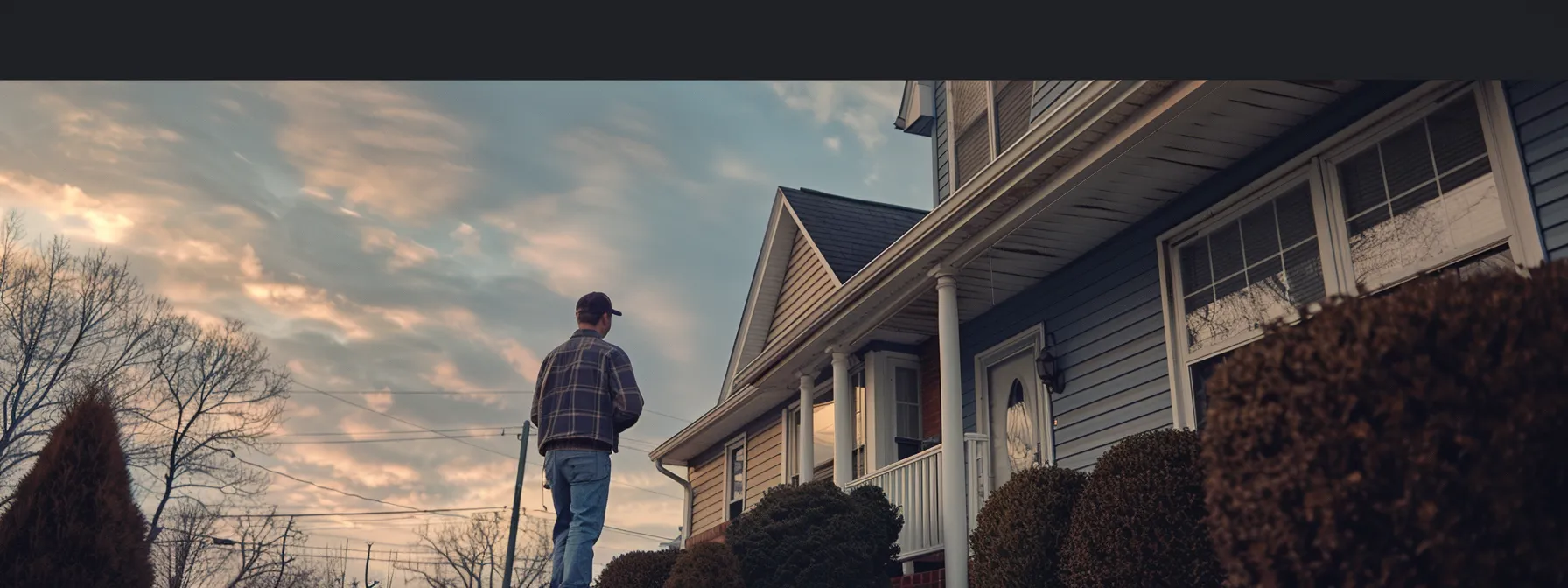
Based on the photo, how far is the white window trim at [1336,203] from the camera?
502 centimetres

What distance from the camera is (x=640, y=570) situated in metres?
8.83

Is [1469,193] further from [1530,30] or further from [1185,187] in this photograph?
[1185,187]

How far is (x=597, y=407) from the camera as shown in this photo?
546cm

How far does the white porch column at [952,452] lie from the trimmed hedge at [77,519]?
4778 mm

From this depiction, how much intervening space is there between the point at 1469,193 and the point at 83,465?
22.2ft

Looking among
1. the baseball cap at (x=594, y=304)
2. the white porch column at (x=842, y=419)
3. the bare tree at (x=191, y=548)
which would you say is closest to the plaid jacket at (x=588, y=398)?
the baseball cap at (x=594, y=304)

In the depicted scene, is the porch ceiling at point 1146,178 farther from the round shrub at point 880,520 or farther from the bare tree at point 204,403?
the bare tree at point 204,403

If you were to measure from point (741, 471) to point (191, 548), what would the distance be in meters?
20.6

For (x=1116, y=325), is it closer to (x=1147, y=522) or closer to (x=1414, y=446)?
(x=1147, y=522)

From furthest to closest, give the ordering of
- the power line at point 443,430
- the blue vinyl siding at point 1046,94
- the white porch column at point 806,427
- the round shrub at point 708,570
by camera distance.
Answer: the power line at point 443,430 → the white porch column at point 806,427 → the blue vinyl siding at point 1046,94 → the round shrub at point 708,570

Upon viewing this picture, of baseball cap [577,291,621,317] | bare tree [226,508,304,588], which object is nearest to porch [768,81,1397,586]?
baseball cap [577,291,621,317]

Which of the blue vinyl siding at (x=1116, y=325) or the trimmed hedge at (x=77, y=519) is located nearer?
the trimmed hedge at (x=77, y=519)

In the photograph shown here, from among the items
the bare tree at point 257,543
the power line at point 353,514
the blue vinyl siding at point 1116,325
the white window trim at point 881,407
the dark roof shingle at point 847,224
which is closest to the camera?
the blue vinyl siding at point 1116,325

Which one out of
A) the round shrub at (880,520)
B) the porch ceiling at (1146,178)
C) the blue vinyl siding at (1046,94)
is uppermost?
the blue vinyl siding at (1046,94)
